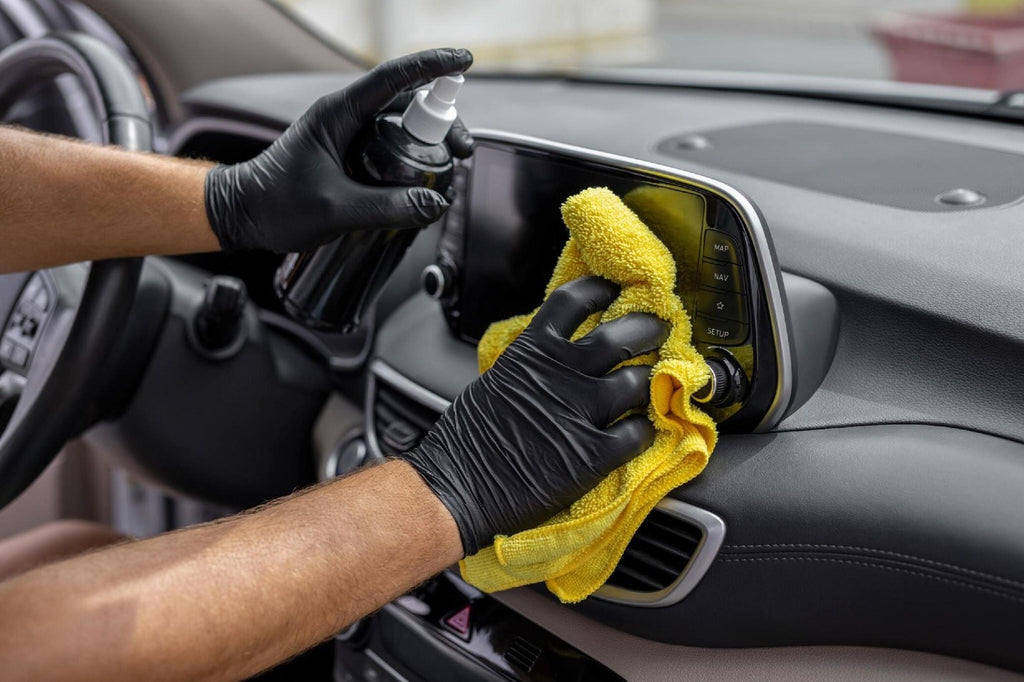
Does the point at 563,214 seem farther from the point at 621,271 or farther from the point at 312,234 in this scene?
the point at 312,234

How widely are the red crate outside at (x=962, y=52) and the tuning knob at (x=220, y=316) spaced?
1.61 metres

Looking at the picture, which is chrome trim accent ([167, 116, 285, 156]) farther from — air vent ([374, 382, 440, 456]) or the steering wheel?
air vent ([374, 382, 440, 456])

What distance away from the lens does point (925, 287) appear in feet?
2.97

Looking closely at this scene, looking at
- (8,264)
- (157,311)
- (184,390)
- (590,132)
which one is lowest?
(184,390)

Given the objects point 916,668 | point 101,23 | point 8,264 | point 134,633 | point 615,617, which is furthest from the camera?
point 101,23

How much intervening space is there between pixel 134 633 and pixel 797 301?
62 centimetres

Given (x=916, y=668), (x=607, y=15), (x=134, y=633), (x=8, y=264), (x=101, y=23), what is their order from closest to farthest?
1. (x=134, y=633)
2. (x=916, y=668)
3. (x=8, y=264)
4. (x=101, y=23)
5. (x=607, y=15)

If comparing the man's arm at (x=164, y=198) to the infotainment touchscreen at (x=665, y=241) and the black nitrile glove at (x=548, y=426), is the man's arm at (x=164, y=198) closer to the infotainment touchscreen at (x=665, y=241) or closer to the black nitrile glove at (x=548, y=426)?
the infotainment touchscreen at (x=665, y=241)

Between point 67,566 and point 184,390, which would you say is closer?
point 67,566

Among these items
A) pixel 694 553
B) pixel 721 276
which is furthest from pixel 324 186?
pixel 694 553

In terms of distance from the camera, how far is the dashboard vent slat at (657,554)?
90 cm

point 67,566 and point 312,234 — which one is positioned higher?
point 312,234

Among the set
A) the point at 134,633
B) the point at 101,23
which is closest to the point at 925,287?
the point at 134,633

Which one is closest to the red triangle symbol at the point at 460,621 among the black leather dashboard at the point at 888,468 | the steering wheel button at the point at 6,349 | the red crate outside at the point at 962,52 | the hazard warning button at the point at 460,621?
the hazard warning button at the point at 460,621
